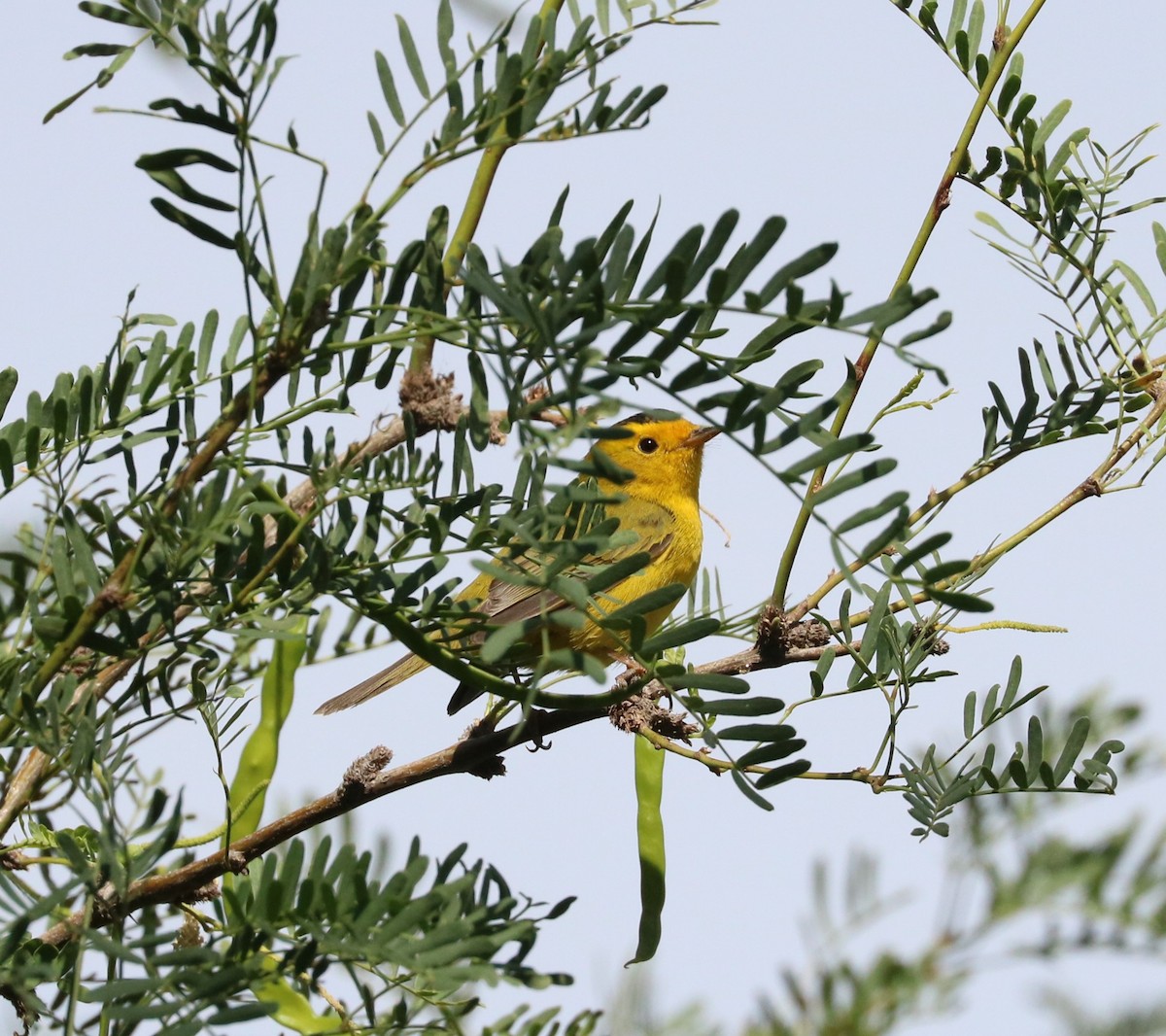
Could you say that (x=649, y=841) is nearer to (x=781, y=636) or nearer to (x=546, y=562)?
(x=781, y=636)

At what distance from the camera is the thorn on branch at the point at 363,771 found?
2396mm

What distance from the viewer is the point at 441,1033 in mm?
1735

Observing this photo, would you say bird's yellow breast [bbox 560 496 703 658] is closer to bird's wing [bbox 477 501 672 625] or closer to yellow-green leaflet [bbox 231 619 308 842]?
bird's wing [bbox 477 501 672 625]

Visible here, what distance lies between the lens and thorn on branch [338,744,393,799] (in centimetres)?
240

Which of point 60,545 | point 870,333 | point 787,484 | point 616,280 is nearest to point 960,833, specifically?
point 787,484

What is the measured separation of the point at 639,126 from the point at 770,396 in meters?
0.40

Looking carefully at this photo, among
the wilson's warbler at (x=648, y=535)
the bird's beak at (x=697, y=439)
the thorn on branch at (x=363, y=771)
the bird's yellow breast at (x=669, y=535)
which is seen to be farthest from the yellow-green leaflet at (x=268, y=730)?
the bird's beak at (x=697, y=439)

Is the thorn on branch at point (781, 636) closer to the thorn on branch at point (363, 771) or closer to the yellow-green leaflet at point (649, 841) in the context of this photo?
the yellow-green leaflet at point (649, 841)

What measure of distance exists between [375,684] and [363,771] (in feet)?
7.79

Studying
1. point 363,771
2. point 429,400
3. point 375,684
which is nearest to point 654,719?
point 363,771

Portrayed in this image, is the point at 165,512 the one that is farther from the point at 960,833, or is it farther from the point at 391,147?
the point at 960,833

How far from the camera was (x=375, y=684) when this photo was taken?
4.77m

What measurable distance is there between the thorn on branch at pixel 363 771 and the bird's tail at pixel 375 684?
2.25 metres

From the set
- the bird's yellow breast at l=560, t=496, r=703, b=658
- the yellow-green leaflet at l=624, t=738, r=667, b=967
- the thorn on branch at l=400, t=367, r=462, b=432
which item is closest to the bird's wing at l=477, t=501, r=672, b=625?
the bird's yellow breast at l=560, t=496, r=703, b=658
